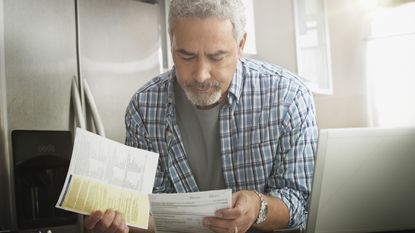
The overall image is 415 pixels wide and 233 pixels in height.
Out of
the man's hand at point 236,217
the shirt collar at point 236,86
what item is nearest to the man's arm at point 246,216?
the man's hand at point 236,217

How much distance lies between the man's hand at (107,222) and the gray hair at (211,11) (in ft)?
2.01

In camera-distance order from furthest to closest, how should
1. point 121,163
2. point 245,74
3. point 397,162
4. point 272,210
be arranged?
point 245,74 < point 272,210 < point 121,163 < point 397,162

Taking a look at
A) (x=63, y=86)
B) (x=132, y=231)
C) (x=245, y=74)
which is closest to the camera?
(x=132, y=231)

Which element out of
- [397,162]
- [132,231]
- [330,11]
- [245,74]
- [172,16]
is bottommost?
[132,231]

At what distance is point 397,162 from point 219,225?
40 centimetres

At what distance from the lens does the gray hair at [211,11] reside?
1653 mm

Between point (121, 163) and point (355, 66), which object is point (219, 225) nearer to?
point (121, 163)

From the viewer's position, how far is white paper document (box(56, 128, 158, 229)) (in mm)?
1277

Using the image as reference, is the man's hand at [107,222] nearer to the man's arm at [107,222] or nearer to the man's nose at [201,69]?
the man's arm at [107,222]

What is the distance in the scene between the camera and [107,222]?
1.32m

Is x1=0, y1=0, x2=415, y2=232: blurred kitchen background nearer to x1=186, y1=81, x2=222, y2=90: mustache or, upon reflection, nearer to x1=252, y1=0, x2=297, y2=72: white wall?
x1=252, y1=0, x2=297, y2=72: white wall

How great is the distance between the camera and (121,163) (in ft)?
4.47

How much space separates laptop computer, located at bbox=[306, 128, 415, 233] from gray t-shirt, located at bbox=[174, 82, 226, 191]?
0.61 meters

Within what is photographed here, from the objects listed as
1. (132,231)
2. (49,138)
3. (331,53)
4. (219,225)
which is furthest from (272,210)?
(331,53)
